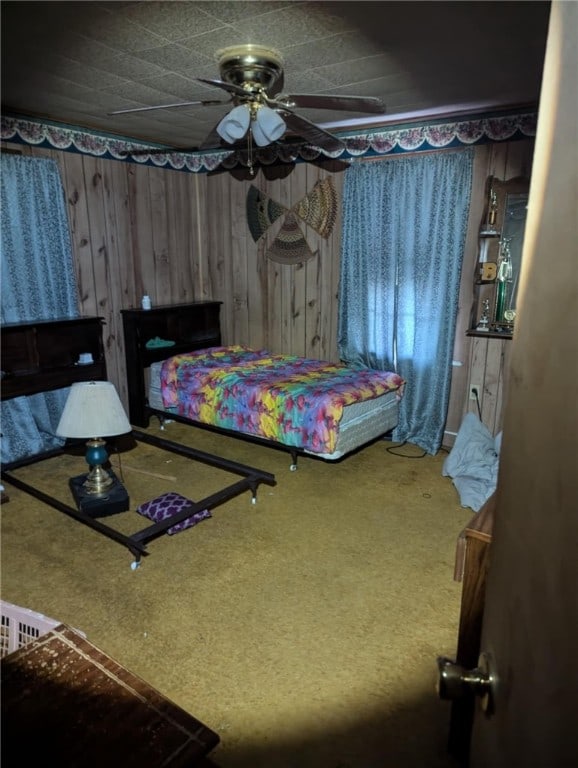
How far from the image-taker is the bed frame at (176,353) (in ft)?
12.0

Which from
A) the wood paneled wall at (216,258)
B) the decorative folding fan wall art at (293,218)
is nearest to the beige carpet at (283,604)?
the wood paneled wall at (216,258)

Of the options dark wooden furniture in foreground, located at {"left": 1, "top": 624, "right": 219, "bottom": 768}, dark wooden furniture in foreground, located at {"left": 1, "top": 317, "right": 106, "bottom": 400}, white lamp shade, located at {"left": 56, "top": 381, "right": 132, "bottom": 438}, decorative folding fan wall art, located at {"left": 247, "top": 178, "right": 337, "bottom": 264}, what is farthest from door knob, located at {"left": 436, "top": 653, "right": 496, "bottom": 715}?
decorative folding fan wall art, located at {"left": 247, "top": 178, "right": 337, "bottom": 264}

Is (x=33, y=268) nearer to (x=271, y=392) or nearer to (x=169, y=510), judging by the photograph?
(x=271, y=392)

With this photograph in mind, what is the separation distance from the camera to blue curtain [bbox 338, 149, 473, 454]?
12.4 ft

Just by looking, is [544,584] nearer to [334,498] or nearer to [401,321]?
[334,498]

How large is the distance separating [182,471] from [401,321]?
2.12m

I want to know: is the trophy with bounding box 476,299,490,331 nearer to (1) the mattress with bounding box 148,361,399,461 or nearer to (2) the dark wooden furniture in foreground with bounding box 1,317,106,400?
(1) the mattress with bounding box 148,361,399,461

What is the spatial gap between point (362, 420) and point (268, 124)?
211 centimetres

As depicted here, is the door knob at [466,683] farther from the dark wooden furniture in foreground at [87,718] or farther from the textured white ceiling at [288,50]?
the textured white ceiling at [288,50]

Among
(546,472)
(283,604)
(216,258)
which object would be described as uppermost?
(216,258)

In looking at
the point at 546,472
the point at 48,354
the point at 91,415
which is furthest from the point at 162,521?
the point at 546,472

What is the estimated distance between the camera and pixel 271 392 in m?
3.67

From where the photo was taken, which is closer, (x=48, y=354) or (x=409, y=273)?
(x=48, y=354)

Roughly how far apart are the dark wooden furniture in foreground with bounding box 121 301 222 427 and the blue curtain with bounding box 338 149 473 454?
150 centimetres
